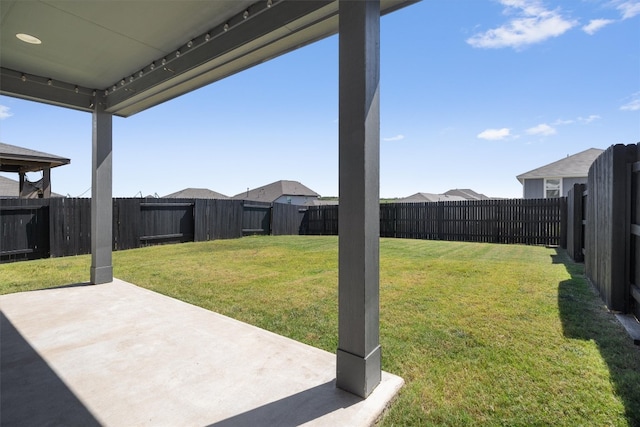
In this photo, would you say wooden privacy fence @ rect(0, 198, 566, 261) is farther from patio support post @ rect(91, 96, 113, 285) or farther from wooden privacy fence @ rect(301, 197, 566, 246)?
patio support post @ rect(91, 96, 113, 285)

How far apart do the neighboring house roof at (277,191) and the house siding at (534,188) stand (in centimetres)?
2465

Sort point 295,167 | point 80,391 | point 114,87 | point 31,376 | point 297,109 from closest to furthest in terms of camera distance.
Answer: point 80,391 < point 31,376 < point 114,87 < point 297,109 < point 295,167

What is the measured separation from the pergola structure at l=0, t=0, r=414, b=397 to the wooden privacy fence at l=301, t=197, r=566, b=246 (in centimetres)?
983

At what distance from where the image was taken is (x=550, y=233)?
9.90 meters

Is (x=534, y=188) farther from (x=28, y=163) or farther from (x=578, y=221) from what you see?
(x=28, y=163)

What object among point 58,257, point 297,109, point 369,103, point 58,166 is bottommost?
point 58,257

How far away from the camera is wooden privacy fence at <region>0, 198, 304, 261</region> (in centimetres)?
742

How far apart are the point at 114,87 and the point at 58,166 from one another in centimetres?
796

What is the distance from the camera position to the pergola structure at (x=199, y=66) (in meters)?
1.82

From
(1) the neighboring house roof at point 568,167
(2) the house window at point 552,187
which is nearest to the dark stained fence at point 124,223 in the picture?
Result: (1) the neighboring house roof at point 568,167

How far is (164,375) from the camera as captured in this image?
2.14 meters

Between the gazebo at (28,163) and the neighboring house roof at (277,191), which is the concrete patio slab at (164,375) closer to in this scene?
the gazebo at (28,163)

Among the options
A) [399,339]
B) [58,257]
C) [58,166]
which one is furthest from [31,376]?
[58,166]

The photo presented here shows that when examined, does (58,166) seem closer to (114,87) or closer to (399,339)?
(114,87)
